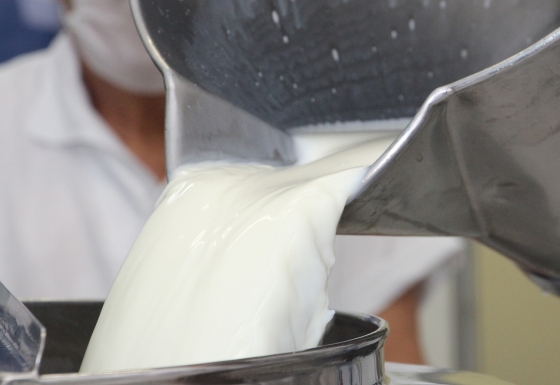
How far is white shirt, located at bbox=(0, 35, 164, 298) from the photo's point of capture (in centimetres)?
88

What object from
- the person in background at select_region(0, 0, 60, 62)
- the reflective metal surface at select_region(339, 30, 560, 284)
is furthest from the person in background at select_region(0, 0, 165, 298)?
the reflective metal surface at select_region(339, 30, 560, 284)

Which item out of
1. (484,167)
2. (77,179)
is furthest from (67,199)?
(484,167)

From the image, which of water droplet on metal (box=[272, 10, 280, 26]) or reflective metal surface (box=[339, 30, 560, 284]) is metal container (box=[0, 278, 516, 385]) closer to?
reflective metal surface (box=[339, 30, 560, 284])

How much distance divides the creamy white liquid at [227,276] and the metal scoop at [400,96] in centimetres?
2

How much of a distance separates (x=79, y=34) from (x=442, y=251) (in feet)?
1.65

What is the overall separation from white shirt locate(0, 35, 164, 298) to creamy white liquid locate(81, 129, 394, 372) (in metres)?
0.55

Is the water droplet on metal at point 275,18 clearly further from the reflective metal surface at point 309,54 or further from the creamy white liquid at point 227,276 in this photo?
the creamy white liquid at point 227,276

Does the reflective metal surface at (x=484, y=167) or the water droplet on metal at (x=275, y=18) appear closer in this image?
the reflective metal surface at (x=484, y=167)

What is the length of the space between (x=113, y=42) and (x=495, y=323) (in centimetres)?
90

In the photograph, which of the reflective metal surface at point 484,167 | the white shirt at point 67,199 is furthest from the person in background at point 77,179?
the reflective metal surface at point 484,167

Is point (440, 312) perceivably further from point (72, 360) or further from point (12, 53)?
point (72, 360)

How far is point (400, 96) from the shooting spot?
43 centimetres

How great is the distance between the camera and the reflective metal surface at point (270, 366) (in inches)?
7.4

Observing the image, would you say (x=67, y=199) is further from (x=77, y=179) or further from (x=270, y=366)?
(x=270, y=366)
